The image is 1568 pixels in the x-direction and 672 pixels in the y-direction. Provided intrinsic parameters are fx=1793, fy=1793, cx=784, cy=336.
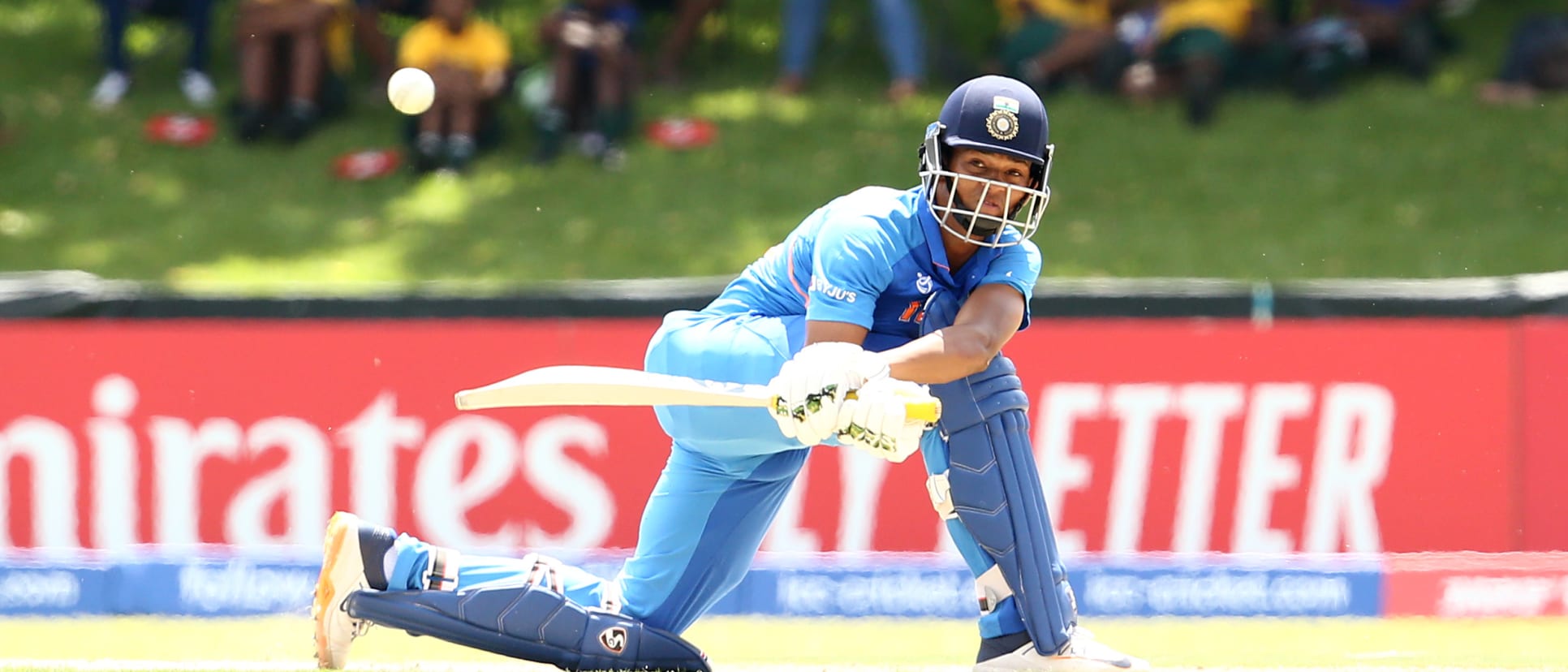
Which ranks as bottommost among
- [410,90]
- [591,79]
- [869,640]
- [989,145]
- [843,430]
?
[869,640]

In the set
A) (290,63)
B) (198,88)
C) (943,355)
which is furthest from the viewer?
(198,88)

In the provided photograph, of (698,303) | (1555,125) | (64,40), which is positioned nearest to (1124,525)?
(698,303)

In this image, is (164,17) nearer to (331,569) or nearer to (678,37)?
(678,37)

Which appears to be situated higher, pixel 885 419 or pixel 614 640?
pixel 885 419

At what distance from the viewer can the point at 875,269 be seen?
3670 mm

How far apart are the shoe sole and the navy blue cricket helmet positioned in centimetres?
153

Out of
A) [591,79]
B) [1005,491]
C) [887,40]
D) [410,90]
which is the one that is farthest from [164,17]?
[1005,491]

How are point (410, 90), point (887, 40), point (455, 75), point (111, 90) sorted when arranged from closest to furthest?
point (410, 90) → point (455, 75) → point (887, 40) → point (111, 90)

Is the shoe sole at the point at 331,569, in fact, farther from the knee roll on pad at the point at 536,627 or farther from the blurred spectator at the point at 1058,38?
the blurred spectator at the point at 1058,38

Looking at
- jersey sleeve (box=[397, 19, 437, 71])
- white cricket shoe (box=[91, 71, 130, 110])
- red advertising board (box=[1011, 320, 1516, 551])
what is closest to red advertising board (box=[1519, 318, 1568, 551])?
red advertising board (box=[1011, 320, 1516, 551])

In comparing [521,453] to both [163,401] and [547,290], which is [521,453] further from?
[163,401]

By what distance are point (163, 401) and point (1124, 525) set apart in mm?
3688

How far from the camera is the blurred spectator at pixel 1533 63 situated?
1076 centimetres

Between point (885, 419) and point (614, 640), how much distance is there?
3.29ft
